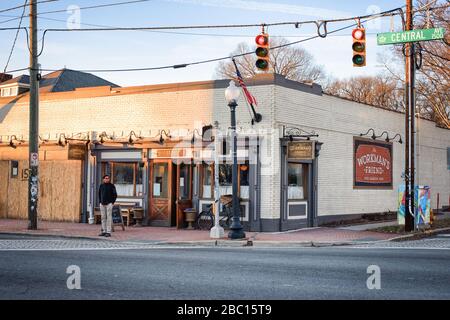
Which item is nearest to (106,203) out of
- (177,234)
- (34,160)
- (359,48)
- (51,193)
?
(177,234)

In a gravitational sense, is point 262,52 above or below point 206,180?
above

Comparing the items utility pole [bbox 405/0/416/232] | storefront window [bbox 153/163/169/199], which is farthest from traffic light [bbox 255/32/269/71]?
storefront window [bbox 153/163/169/199]

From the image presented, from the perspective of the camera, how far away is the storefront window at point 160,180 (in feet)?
74.0

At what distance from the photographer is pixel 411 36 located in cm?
1723

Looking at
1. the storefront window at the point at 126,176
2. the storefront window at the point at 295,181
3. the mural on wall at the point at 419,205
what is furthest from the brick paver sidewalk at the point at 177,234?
the mural on wall at the point at 419,205

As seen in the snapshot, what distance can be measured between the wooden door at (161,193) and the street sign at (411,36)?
8736mm

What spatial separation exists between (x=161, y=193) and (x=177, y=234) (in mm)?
3395

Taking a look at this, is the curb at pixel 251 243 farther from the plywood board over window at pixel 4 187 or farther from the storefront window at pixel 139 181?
the plywood board over window at pixel 4 187

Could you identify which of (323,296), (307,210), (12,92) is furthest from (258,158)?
(12,92)

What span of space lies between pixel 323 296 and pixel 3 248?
9.21m

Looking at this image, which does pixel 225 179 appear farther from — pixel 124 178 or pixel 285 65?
pixel 285 65

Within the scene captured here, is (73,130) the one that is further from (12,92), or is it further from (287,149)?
(12,92)

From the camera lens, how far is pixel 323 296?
8234 millimetres

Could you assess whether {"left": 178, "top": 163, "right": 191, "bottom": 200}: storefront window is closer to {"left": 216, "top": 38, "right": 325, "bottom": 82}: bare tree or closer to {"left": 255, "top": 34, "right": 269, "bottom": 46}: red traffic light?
{"left": 255, "top": 34, "right": 269, "bottom": 46}: red traffic light
